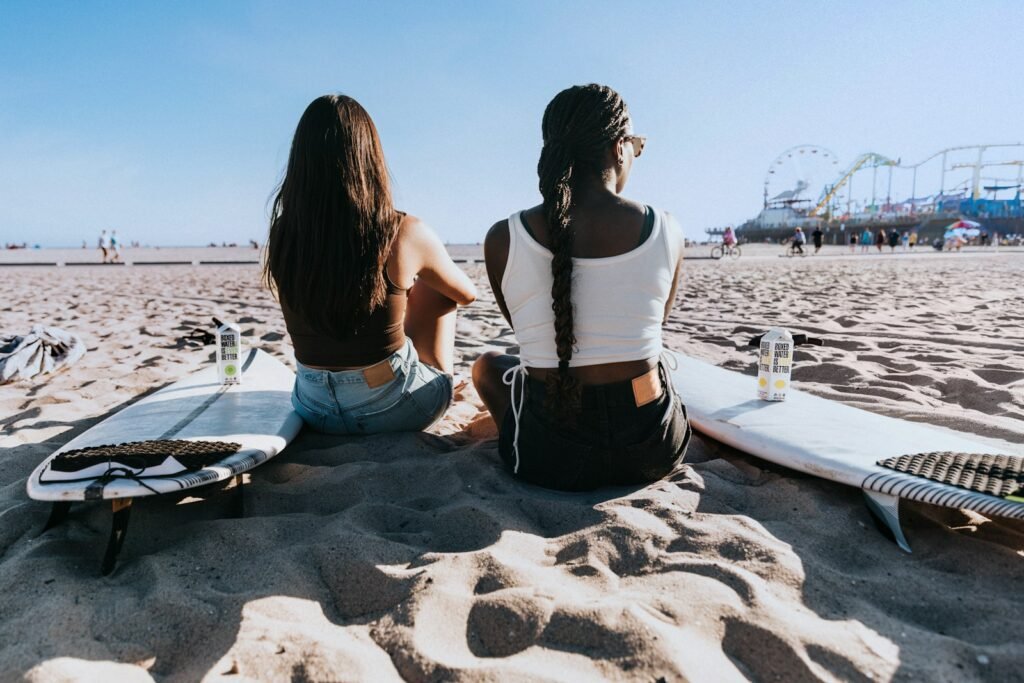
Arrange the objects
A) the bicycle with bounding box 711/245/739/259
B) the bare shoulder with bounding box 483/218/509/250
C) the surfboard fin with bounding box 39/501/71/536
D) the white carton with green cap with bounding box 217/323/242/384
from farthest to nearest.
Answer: the bicycle with bounding box 711/245/739/259 < the white carton with green cap with bounding box 217/323/242/384 < the bare shoulder with bounding box 483/218/509/250 < the surfboard fin with bounding box 39/501/71/536

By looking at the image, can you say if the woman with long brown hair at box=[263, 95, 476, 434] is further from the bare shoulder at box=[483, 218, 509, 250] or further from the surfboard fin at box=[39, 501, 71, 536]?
the surfboard fin at box=[39, 501, 71, 536]

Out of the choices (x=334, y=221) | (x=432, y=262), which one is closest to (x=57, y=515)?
(x=334, y=221)

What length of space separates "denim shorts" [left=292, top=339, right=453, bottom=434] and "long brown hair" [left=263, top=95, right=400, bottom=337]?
26cm

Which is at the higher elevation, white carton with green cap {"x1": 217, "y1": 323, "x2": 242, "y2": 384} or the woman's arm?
the woman's arm

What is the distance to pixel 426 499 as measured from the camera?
215cm

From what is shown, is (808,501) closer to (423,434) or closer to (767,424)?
(767,424)

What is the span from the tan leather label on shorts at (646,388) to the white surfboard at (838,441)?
57cm

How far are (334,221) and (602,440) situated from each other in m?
1.27

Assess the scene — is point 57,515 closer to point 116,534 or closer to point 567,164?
point 116,534

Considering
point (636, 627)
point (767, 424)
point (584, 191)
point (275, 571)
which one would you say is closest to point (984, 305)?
point (767, 424)

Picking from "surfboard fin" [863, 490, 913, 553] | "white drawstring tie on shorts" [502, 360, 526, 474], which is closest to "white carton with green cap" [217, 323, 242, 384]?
"white drawstring tie on shorts" [502, 360, 526, 474]

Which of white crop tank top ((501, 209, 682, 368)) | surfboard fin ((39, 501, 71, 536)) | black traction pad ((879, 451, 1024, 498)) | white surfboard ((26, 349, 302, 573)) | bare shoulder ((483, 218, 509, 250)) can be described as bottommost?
surfboard fin ((39, 501, 71, 536))

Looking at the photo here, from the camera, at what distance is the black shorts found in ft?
6.77

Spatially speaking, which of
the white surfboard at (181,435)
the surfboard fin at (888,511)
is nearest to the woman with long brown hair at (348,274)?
the white surfboard at (181,435)
